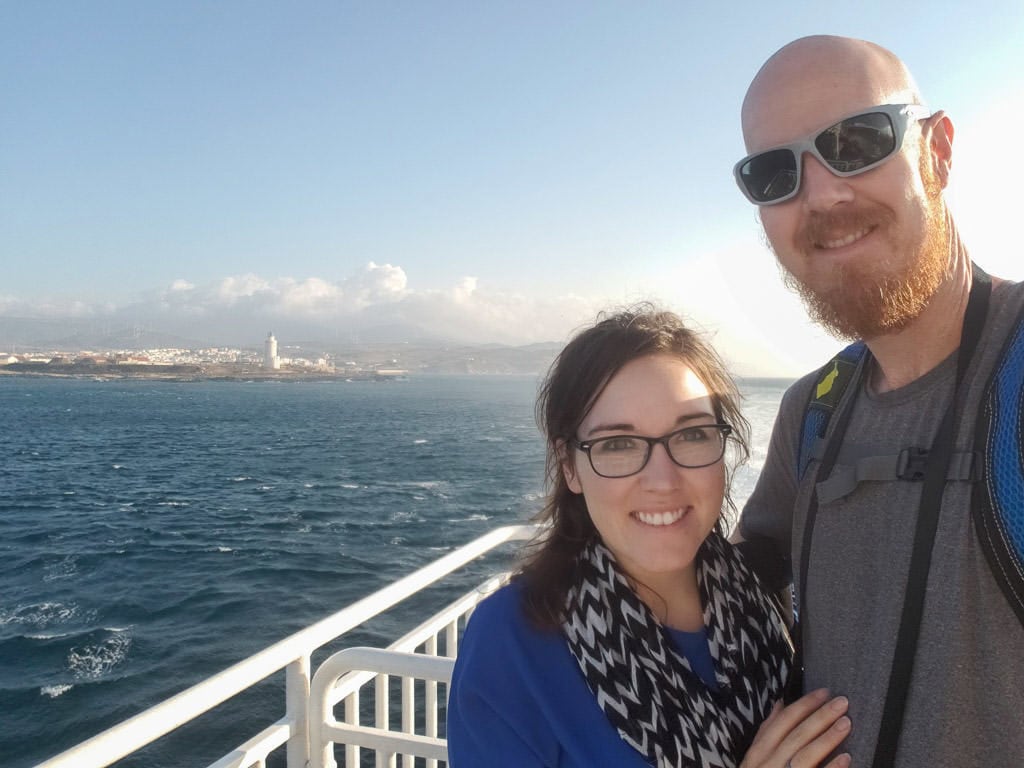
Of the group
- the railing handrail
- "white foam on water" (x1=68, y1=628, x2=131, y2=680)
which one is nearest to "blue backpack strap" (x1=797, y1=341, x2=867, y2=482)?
the railing handrail

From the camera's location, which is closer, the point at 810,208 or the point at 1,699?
the point at 810,208

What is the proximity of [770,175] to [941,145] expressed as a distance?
30 centimetres

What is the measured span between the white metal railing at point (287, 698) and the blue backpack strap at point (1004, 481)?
A: 139 centimetres

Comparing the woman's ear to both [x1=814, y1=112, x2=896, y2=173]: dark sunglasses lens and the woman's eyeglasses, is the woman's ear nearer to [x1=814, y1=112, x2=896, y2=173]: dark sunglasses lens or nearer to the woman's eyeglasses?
the woman's eyeglasses

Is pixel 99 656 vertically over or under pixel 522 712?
under

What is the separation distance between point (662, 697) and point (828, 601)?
343 millimetres

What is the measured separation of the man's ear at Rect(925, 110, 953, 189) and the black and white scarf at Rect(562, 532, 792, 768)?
901 millimetres

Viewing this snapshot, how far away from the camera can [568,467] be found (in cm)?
154

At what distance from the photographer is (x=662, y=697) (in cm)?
131

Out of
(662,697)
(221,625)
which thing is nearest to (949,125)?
(662,697)

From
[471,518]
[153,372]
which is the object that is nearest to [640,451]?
[471,518]

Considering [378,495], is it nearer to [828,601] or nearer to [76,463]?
[76,463]

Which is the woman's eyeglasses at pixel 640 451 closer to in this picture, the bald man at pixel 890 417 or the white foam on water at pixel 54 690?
the bald man at pixel 890 417

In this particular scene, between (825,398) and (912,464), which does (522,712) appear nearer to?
(912,464)
